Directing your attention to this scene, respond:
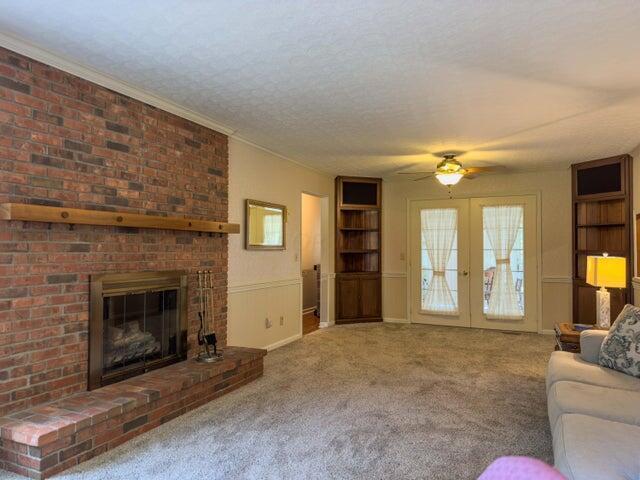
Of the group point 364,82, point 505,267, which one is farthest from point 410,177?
point 364,82

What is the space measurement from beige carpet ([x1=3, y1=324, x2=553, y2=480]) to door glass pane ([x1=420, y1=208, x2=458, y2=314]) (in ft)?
6.56

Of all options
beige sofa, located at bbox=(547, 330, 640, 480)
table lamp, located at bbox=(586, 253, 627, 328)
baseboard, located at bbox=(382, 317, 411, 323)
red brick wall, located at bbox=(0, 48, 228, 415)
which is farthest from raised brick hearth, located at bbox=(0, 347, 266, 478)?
baseboard, located at bbox=(382, 317, 411, 323)

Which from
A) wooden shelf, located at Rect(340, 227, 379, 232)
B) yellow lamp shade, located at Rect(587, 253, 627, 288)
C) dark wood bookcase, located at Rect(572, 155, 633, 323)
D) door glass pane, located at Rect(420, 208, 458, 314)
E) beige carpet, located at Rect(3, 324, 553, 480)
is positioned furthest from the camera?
wooden shelf, located at Rect(340, 227, 379, 232)

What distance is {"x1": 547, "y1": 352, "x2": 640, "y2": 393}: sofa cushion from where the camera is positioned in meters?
2.59

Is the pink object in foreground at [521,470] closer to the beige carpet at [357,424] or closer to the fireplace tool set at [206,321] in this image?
the beige carpet at [357,424]

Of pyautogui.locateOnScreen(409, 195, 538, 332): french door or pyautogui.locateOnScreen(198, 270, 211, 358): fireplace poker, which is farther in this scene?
pyautogui.locateOnScreen(409, 195, 538, 332): french door

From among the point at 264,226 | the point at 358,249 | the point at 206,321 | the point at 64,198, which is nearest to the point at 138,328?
the point at 206,321

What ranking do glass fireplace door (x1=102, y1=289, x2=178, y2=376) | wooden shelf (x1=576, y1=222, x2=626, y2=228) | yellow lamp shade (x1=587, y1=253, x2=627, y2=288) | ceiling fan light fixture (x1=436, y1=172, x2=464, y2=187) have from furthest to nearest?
1. wooden shelf (x1=576, y1=222, x2=626, y2=228)
2. ceiling fan light fixture (x1=436, y1=172, x2=464, y2=187)
3. yellow lamp shade (x1=587, y1=253, x2=627, y2=288)
4. glass fireplace door (x1=102, y1=289, x2=178, y2=376)

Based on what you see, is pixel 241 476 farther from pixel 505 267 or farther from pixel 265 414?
pixel 505 267

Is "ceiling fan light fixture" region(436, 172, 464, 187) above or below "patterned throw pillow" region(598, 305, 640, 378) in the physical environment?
above

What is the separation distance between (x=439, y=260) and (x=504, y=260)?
97 cm

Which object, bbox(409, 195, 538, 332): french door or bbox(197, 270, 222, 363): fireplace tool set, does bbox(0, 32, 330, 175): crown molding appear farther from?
bbox(409, 195, 538, 332): french door

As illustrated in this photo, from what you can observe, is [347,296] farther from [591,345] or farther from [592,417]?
[592,417]

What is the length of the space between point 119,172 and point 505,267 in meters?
5.52
